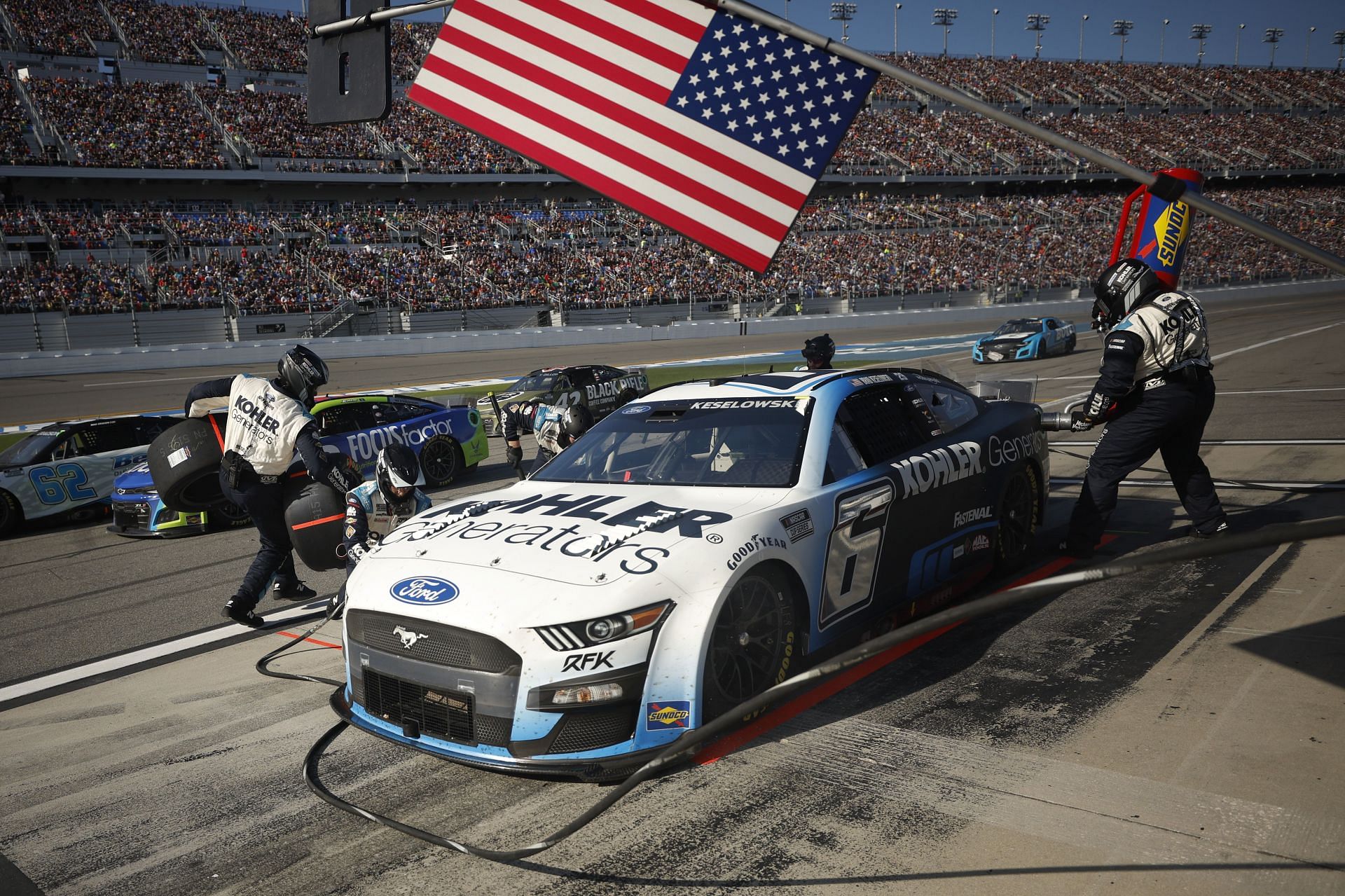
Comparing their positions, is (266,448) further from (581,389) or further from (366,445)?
(581,389)

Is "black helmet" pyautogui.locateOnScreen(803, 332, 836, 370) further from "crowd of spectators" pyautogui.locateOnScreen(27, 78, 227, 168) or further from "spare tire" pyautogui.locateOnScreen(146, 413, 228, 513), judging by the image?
"crowd of spectators" pyautogui.locateOnScreen(27, 78, 227, 168)

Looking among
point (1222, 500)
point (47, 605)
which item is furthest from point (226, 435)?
point (1222, 500)

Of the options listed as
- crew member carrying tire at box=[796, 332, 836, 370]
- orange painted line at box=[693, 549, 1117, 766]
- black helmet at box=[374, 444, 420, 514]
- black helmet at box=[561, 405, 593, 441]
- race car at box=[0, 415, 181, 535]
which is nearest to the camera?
orange painted line at box=[693, 549, 1117, 766]

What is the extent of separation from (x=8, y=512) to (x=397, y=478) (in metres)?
7.73

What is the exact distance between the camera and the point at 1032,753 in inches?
140

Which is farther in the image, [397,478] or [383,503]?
[383,503]

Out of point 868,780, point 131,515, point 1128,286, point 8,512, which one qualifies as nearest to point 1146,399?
point 1128,286

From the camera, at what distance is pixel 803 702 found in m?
4.14

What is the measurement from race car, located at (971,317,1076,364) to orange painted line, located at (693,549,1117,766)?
2198cm

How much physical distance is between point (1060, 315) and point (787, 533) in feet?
144

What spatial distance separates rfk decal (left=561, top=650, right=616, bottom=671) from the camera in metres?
3.29

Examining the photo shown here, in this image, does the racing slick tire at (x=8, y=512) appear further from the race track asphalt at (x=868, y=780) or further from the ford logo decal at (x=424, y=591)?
the ford logo decal at (x=424, y=591)

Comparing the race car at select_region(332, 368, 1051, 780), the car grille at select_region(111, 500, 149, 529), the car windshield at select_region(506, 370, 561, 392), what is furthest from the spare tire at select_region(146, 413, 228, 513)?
the car windshield at select_region(506, 370, 561, 392)

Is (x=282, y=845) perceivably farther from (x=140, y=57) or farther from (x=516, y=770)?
(x=140, y=57)
